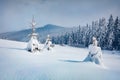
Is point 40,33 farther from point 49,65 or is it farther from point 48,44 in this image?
point 49,65

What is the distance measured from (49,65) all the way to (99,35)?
81cm

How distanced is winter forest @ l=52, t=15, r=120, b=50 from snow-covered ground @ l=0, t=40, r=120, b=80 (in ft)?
0.34

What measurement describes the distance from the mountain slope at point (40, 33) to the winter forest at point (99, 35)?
0.08 metres

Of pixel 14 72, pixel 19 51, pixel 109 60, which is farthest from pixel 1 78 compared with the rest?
pixel 109 60

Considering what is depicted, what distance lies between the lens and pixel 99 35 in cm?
405

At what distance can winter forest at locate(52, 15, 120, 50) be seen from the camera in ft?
13.3

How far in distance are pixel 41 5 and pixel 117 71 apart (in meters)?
1.43

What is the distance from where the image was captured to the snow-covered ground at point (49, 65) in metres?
3.89

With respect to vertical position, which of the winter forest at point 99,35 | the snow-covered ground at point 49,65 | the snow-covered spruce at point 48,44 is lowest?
the snow-covered ground at point 49,65

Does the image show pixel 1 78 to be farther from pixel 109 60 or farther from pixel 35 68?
pixel 109 60

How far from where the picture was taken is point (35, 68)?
12.9 ft

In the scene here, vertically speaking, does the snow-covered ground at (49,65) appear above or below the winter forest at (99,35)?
below

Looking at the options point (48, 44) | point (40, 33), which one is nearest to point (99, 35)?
point (48, 44)

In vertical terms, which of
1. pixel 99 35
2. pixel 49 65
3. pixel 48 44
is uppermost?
pixel 99 35
